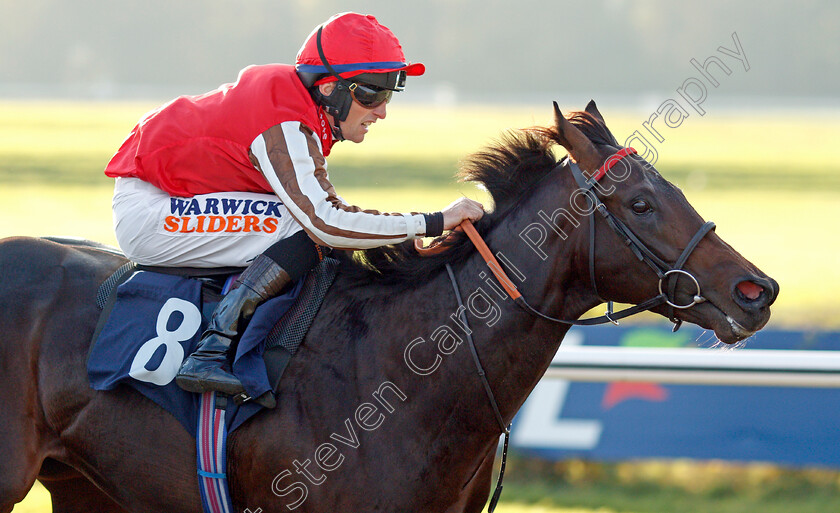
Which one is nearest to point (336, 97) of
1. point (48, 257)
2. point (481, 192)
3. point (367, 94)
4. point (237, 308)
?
point (367, 94)

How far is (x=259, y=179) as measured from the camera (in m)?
2.85

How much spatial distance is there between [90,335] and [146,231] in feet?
1.25

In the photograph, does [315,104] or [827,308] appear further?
[827,308]

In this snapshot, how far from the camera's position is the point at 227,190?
2.87 metres

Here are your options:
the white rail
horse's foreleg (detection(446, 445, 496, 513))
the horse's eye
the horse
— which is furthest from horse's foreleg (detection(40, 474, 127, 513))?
the white rail

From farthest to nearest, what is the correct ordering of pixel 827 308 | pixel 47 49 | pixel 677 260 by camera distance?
pixel 47 49 < pixel 827 308 < pixel 677 260

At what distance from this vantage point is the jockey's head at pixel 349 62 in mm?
2801

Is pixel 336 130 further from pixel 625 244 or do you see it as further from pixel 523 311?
pixel 625 244

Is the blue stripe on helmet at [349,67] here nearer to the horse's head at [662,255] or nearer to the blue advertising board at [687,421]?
the horse's head at [662,255]

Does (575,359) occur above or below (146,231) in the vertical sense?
below

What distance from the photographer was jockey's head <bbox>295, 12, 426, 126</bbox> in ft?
9.19

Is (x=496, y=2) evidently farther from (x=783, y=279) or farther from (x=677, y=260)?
(x=677, y=260)

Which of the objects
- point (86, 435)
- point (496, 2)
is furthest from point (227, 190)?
point (496, 2)

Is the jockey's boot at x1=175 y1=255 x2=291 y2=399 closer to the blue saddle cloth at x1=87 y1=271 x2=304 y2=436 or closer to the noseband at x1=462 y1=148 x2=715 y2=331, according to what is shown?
the blue saddle cloth at x1=87 y1=271 x2=304 y2=436
